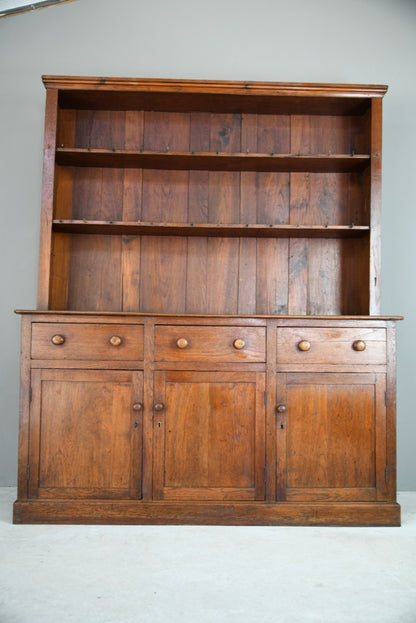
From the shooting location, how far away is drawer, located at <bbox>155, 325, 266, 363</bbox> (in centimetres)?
239

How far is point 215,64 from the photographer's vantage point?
300cm

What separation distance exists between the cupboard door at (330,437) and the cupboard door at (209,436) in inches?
4.7

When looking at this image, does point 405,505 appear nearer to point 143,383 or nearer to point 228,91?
point 143,383

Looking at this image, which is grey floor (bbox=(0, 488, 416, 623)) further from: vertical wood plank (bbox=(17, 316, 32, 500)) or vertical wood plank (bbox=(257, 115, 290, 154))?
vertical wood plank (bbox=(257, 115, 290, 154))

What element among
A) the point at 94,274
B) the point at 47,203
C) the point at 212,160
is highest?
the point at 212,160

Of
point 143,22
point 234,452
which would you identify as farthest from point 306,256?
point 143,22

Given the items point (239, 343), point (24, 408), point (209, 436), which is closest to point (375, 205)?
point (239, 343)

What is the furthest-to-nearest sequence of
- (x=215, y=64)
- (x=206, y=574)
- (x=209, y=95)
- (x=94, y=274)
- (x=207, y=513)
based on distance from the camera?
1. (x=215, y=64)
2. (x=94, y=274)
3. (x=209, y=95)
4. (x=207, y=513)
5. (x=206, y=574)

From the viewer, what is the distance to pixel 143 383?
7.84ft

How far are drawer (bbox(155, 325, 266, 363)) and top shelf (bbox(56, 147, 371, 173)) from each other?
88cm

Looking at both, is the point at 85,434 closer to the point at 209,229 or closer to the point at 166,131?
the point at 209,229

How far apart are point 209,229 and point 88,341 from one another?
84 cm

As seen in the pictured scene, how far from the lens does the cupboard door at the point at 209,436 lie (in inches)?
92.9

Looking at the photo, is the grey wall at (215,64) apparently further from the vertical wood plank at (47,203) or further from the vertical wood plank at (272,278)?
the vertical wood plank at (272,278)
